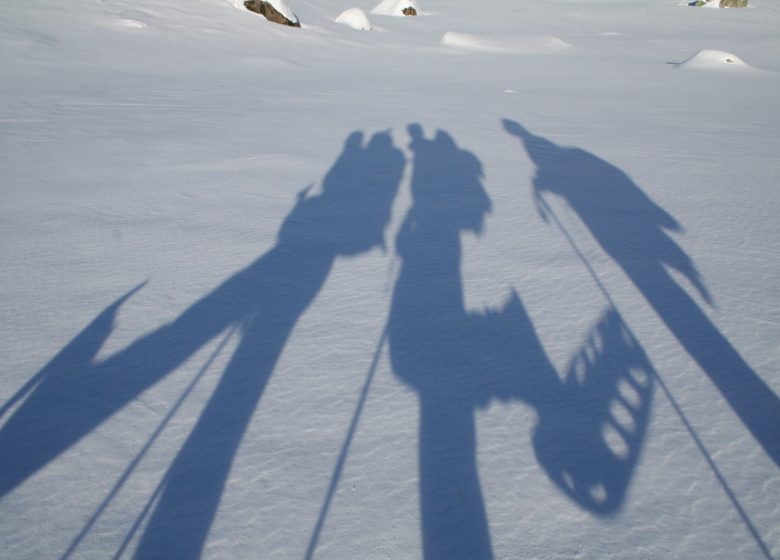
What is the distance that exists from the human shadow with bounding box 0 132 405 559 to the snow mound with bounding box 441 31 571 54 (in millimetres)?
19226

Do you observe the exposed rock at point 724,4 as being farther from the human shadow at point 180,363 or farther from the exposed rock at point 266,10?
the human shadow at point 180,363

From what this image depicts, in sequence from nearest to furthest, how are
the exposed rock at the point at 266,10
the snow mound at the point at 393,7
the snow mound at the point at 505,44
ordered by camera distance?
the exposed rock at the point at 266,10
the snow mound at the point at 505,44
the snow mound at the point at 393,7

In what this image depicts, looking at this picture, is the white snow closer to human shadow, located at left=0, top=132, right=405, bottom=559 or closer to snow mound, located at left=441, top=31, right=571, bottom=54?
snow mound, located at left=441, top=31, right=571, bottom=54

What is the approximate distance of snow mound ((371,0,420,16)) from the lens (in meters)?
29.8

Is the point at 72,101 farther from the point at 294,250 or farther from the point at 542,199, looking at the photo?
the point at 542,199

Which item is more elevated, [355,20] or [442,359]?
[355,20]

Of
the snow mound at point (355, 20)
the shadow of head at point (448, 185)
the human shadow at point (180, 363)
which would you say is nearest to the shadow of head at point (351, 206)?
the human shadow at point (180, 363)

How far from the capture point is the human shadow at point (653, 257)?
2.61 meters

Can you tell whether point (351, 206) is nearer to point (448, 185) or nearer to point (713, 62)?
point (448, 185)

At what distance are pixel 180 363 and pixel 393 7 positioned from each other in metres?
31.4

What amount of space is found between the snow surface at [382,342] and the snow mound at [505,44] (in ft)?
49.5

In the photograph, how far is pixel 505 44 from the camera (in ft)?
72.5

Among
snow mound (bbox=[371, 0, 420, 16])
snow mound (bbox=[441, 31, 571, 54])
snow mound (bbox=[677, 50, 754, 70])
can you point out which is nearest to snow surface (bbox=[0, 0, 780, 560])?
snow mound (bbox=[677, 50, 754, 70])

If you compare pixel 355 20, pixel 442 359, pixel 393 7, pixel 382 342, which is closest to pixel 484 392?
pixel 442 359
